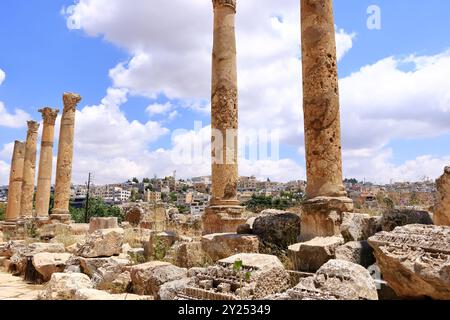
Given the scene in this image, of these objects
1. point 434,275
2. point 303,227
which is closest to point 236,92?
point 303,227

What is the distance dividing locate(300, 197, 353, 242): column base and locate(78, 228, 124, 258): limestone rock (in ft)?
15.1

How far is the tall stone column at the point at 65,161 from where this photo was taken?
65.0ft

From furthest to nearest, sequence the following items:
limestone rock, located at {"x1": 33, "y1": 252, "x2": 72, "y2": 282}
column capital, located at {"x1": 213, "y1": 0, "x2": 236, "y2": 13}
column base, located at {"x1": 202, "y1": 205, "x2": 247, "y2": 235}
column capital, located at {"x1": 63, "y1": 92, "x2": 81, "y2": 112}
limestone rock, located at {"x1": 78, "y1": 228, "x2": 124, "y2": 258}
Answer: column capital, located at {"x1": 63, "y1": 92, "x2": 81, "y2": 112}, column capital, located at {"x1": 213, "y1": 0, "x2": 236, "y2": 13}, column base, located at {"x1": 202, "y1": 205, "x2": 247, "y2": 235}, limestone rock, located at {"x1": 78, "y1": 228, "x2": 124, "y2": 258}, limestone rock, located at {"x1": 33, "y1": 252, "x2": 72, "y2": 282}

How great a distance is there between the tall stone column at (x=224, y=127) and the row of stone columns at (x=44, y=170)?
1256 centimetres

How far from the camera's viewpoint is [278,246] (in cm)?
738

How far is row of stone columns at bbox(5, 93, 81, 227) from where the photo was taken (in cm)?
1992

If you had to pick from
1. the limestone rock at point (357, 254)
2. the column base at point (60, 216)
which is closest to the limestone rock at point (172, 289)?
the limestone rock at point (357, 254)

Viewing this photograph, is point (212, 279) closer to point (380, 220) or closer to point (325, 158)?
point (380, 220)

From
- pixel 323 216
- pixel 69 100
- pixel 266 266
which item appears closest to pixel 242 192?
pixel 69 100

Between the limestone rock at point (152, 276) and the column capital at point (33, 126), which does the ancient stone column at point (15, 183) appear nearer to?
the column capital at point (33, 126)

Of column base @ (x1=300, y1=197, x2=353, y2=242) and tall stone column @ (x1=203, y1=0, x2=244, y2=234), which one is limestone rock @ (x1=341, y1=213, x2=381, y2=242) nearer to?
column base @ (x1=300, y1=197, x2=353, y2=242)

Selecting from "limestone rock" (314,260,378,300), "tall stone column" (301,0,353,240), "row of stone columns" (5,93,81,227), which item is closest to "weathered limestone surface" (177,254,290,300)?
"limestone rock" (314,260,378,300)

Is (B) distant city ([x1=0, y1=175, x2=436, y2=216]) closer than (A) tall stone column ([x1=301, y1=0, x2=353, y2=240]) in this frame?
No

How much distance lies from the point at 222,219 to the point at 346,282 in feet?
21.0
